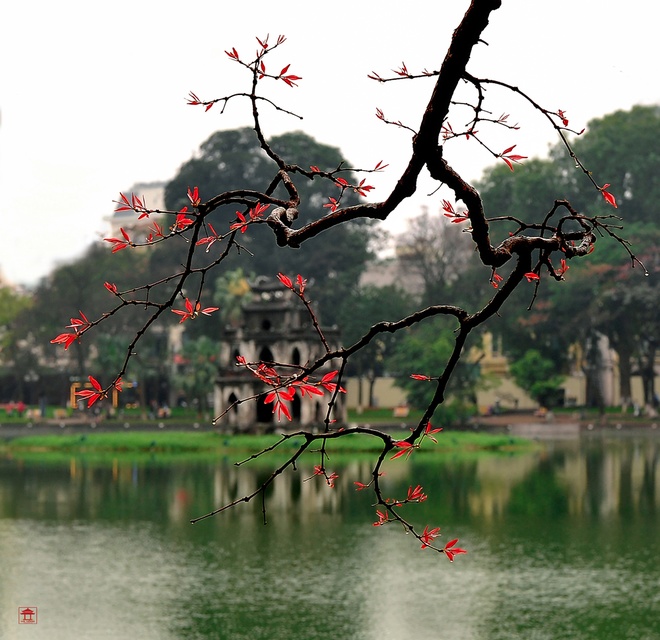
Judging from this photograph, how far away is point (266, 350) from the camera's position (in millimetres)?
49250

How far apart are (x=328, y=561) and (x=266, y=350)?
90.8 ft

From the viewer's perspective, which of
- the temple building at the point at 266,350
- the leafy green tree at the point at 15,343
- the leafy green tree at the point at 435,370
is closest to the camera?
the temple building at the point at 266,350

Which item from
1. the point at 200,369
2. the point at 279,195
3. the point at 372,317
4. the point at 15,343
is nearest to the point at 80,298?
the point at 15,343

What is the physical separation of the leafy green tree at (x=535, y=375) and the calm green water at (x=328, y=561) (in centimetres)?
2434

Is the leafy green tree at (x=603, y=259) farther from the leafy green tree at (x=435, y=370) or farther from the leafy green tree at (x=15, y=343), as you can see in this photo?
the leafy green tree at (x=15, y=343)

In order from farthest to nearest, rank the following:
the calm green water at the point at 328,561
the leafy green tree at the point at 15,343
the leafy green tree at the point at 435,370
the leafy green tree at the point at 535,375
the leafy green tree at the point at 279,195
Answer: the leafy green tree at the point at 279,195
the leafy green tree at the point at 15,343
the leafy green tree at the point at 535,375
the leafy green tree at the point at 435,370
the calm green water at the point at 328,561

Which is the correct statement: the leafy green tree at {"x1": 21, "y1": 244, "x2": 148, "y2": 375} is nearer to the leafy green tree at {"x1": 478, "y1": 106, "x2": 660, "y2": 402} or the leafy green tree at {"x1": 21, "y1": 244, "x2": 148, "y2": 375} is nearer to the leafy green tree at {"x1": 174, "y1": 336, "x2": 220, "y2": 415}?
the leafy green tree at {"x1": 174, "y1": 336, "x2": 220, "y2": 415}

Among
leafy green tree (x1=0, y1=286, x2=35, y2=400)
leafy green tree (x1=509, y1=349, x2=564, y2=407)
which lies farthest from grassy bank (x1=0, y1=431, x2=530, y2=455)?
leafy green tree (x1=0, y1=286, x2=35, y2=400)

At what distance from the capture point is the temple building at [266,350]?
48.4 meters

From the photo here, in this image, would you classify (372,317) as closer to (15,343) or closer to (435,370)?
(435,370)

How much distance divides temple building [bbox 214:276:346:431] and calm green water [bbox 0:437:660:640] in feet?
39.2

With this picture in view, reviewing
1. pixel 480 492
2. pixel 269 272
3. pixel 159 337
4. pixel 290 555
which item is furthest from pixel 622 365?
pixel 290 555

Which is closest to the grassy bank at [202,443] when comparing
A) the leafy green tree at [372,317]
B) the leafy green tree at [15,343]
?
the leafy green tree at [372,317]

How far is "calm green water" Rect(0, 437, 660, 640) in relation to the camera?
55.9ft
